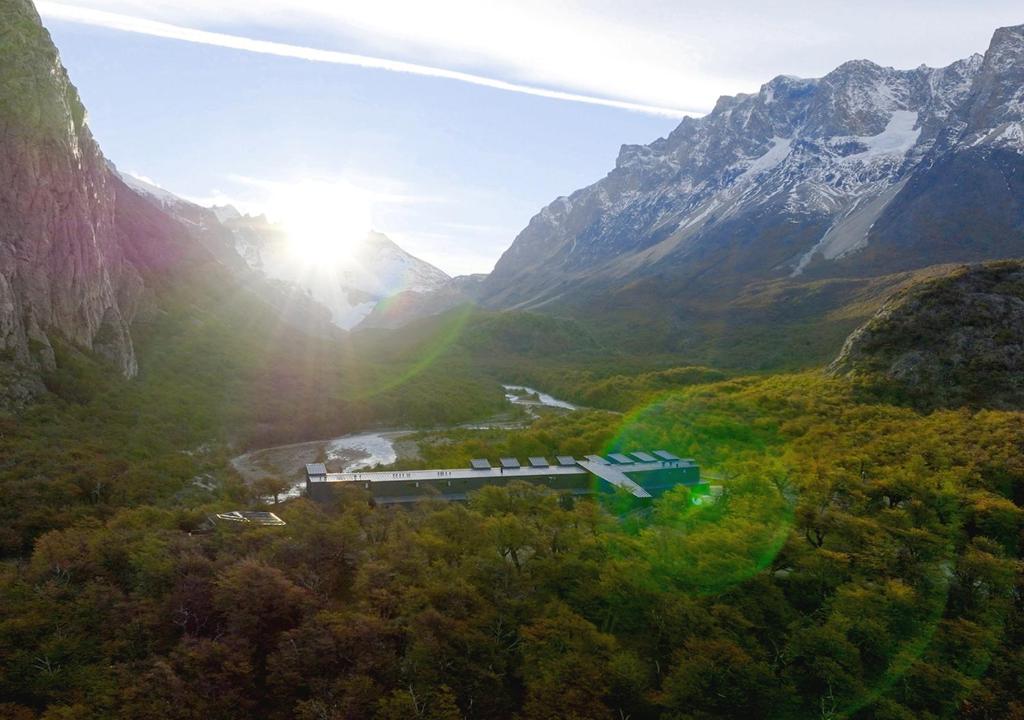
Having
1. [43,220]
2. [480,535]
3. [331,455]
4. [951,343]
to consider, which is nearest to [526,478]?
[480,535]

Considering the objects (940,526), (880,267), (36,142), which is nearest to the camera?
(940,526)

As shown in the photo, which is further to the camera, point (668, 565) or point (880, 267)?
point (880, 267)

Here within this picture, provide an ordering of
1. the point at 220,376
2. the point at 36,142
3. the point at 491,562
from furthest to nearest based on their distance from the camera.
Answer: the point at 220,376 → the point at 36,142 → the point at 491,562

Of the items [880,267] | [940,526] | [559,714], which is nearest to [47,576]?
[559,714]

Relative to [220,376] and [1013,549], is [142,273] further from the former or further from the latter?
[1013,549]

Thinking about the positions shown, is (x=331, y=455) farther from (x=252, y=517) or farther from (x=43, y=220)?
(x=43, y=220)

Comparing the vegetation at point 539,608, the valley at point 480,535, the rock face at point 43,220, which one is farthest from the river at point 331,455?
the vegetation at point 539,608
